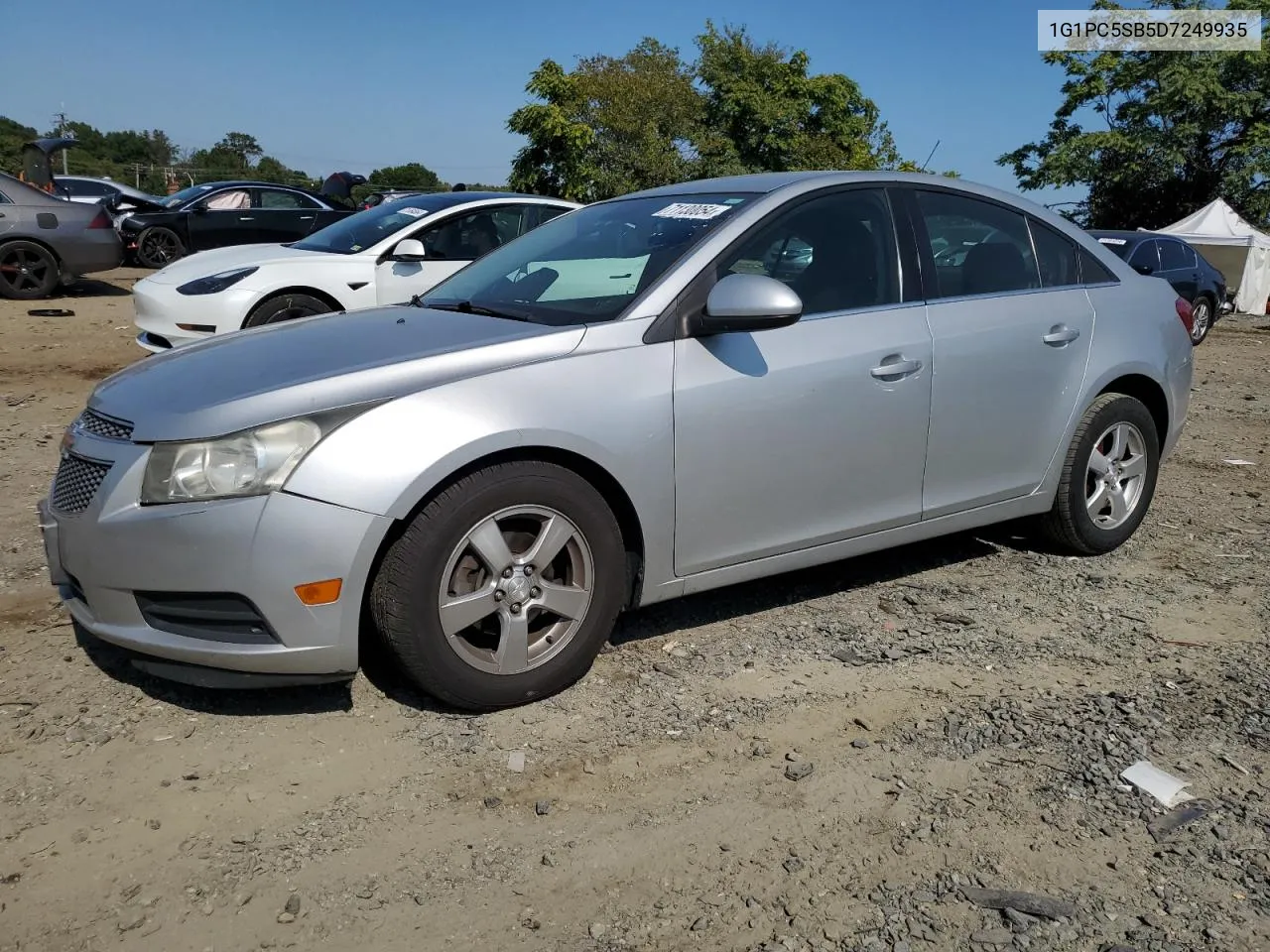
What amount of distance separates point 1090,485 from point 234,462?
11.8 ft

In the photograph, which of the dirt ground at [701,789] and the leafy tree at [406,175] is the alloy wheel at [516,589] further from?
the leafy tree at [406,175]

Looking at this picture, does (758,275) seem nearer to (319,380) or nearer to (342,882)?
(319,380)

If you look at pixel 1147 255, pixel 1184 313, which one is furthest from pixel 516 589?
pixel 1147 255

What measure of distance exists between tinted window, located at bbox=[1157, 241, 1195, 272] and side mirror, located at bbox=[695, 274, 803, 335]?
1643 centimetres

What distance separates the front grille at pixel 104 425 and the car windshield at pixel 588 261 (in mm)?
1291

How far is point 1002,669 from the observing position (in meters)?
3.89

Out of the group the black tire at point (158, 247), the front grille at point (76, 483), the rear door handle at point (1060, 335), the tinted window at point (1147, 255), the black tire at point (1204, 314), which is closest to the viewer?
the front grille at point (76, 483)

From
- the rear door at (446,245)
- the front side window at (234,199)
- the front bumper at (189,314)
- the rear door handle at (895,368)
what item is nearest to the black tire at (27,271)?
the front side window at (234,199)

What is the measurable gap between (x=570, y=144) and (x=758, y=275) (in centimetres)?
2811

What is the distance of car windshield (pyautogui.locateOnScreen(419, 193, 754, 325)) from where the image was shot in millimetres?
3832

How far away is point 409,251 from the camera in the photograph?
8102mm

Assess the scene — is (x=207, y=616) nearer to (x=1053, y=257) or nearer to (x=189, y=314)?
(x=1053, y=257)

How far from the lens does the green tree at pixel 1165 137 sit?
32656 millimetres

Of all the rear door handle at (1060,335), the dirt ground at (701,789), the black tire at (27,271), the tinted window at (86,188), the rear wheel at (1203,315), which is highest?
the tinted window at (86,188)
